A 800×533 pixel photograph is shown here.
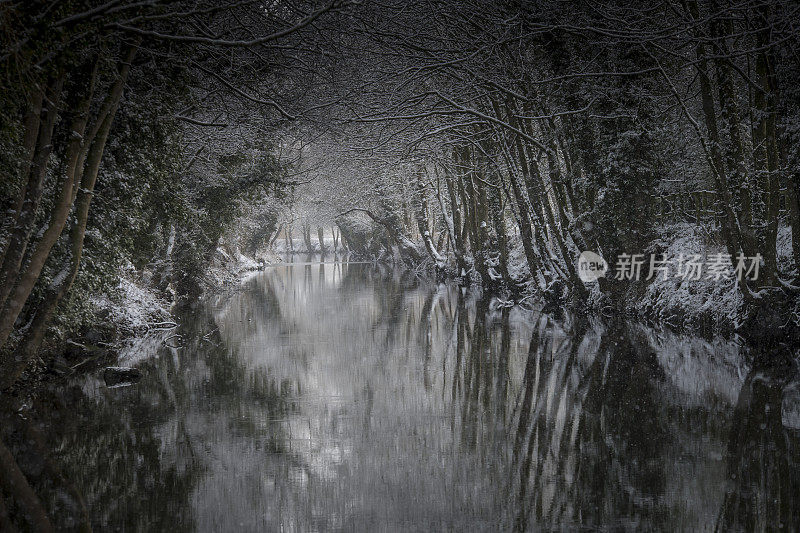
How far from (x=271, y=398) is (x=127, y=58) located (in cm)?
547

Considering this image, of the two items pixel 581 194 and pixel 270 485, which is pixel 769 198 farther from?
pixel 270 485

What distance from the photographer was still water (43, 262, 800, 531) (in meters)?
5.15

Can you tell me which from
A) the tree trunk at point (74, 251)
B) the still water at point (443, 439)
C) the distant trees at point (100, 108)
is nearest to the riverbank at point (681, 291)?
the still water at point (443, 439)

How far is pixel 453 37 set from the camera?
45.8ft

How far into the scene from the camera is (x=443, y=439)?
7.13 meters

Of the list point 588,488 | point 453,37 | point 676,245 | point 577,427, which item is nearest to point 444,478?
point 588,488

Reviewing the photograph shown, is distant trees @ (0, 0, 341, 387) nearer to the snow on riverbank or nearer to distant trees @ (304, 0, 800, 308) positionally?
the snow on riverbank

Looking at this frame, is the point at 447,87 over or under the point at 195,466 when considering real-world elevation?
over

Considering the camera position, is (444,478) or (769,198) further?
(769,198)

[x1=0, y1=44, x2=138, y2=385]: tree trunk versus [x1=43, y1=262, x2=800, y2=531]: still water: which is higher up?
[x1=0, y1=44, x2=138, y2=385]: tree trunk

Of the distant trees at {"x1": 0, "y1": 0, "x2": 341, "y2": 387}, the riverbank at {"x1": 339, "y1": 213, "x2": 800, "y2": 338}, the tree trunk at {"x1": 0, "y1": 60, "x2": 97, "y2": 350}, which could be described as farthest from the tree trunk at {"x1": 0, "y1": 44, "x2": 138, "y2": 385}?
the riverbank at {"x1": 339, "y1": 213, "x2": 800, "y2": 338}

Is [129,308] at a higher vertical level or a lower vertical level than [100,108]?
lower

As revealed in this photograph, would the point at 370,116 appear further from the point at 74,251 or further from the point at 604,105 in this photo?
the point at 74,251

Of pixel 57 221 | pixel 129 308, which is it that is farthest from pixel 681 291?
pixel 129 308
